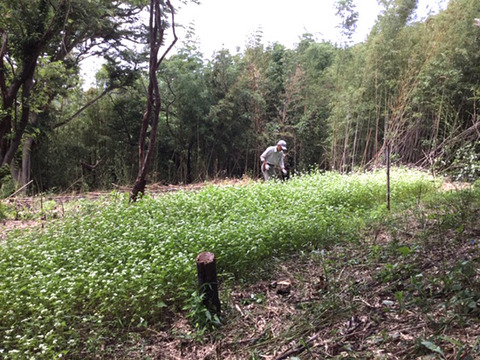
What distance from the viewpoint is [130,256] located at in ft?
8.14

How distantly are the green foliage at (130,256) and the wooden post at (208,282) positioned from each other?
0.23 feet

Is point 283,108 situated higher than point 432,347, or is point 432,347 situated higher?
point 283,108

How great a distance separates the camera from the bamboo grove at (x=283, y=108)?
6.52 m

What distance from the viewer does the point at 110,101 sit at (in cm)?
907

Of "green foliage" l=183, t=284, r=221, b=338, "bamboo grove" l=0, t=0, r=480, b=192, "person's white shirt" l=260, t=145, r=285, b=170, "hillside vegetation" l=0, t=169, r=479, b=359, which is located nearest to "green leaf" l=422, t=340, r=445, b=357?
"hillside vegetation" l=0, t=169, r=479, b=359

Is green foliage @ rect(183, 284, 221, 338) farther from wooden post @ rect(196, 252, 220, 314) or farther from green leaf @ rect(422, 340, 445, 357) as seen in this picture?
A: green leaf @ rect(422, 340, 445, 357)

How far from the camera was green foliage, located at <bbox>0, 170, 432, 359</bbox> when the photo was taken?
1.91m

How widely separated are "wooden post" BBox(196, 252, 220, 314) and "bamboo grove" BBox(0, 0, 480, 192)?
5087 mm

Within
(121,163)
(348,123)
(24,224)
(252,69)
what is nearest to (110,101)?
(121,163)

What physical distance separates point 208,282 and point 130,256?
0.83 meters

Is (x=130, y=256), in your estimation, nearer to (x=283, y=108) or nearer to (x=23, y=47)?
(x=23, y=47)

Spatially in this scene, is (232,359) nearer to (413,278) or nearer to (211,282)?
(211,282)

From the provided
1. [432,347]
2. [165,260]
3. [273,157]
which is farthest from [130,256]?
[273,157]

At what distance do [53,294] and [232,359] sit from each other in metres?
1.19
